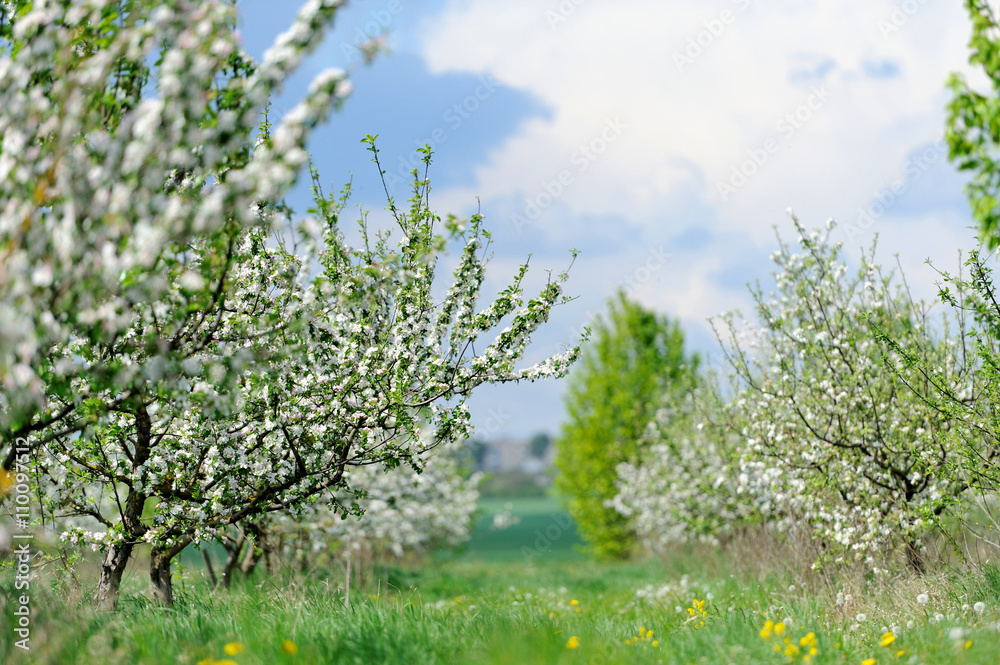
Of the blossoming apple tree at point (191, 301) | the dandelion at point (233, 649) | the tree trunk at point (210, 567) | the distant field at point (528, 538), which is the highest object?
the blossoming apple tree at point (191, 301)

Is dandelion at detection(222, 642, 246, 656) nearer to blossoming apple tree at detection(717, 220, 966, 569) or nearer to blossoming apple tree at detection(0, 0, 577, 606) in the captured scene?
blossoming apple tree at detection(0, 0, 577, 606)

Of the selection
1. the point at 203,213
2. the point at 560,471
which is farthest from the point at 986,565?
the point at 560,471

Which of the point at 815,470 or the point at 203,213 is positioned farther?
the point at 815,470

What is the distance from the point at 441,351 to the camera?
7750 millimetres

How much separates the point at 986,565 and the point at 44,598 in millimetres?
9437

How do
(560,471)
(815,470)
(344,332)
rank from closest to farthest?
(344,332) < (815,470) < (560,471)

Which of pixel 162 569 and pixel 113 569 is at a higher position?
pixel 113 569

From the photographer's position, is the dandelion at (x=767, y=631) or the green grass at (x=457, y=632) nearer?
the green grass at (x=457, y=632)

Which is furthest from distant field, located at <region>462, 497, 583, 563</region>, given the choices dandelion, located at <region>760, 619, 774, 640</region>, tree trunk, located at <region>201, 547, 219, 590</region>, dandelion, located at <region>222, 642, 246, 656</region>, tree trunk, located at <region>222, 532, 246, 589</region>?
dandelion, located at <region>222, 642, 246, 656</region>

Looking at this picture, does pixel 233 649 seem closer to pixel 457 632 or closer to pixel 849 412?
pixel 457 632

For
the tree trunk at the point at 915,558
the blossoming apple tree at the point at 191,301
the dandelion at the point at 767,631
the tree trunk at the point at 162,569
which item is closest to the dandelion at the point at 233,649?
the blossoming apple tree at the point at 191,301

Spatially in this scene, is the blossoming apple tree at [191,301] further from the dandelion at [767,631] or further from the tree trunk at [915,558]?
the tree trunk at [915,558]

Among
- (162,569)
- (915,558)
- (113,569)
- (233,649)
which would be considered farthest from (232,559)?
(915,558)

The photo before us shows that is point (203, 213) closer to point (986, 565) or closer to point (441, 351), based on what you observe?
point (441, 351)
